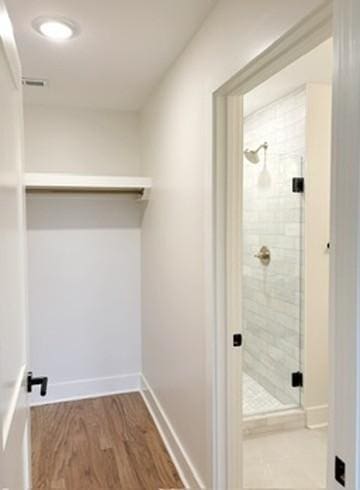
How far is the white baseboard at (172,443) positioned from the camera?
213cm

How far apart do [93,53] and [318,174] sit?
1.69m

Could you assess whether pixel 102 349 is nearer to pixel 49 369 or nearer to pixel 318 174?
pixel 49 369

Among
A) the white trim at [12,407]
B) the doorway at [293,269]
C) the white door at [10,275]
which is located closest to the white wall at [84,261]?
the doorway at [293,269]

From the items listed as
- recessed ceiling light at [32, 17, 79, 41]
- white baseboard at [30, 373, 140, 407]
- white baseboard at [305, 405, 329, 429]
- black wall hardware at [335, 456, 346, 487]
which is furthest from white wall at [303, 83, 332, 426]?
black wall hardware at [335, 456, 346, 487]

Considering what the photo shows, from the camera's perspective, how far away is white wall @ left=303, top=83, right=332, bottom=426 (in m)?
2.79

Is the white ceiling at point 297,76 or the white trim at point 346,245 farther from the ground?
the white ceiling at point 297,76

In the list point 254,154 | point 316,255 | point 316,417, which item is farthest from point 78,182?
point 316,417

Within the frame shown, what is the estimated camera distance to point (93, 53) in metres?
2.21

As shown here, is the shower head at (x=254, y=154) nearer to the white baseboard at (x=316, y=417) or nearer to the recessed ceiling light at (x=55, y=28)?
the recessed ceiling light at (x=55, y=28)

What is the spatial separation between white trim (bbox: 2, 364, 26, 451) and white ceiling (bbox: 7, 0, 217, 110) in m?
1.54

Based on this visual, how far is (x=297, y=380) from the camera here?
2.88m

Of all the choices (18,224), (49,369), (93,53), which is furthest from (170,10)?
(49,369)

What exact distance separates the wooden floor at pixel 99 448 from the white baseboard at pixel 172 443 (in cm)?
4

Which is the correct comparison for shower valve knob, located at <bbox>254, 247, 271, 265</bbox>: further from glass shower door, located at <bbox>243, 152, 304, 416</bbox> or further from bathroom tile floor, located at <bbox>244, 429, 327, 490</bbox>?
bathroom tile floor, located at <bbox>244, 429, 327, 490</bbox>
